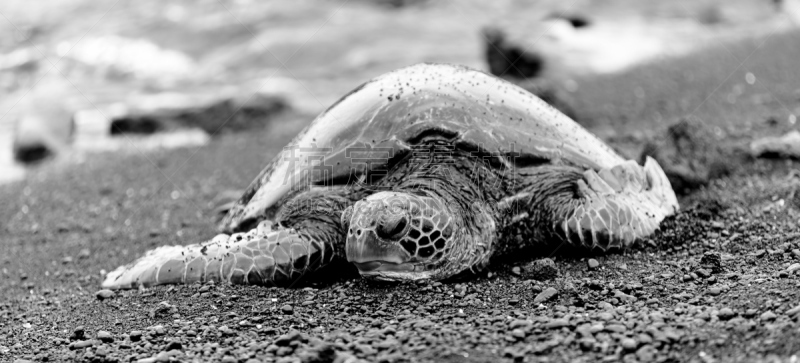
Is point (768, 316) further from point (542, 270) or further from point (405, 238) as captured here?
point (405, 238)

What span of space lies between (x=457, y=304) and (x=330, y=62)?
1395 cm

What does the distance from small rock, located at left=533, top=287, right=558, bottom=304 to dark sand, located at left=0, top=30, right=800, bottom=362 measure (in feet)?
0.11

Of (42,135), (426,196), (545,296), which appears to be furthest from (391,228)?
(42,135)

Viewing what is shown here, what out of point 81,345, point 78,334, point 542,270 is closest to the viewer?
point 81,345

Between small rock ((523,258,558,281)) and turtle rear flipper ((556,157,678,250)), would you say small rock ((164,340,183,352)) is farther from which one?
turtle rear flipper ((556,157,678,250))

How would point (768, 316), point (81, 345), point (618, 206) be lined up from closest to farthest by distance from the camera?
point (768, 316), point (81, 345), point (618, 206)

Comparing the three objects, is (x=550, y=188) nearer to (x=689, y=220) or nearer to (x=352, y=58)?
(x=689, y=220)

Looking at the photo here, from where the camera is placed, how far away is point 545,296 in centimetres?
406

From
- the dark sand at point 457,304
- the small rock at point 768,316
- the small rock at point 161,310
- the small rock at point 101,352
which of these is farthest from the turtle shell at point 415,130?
the small rock at point 768,316

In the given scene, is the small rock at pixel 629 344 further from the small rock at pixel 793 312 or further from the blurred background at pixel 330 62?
the blurred background at pixel 330 62

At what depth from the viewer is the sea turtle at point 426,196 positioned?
441 centimetres

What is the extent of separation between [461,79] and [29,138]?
798 cm

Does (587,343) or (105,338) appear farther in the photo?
(105,338)

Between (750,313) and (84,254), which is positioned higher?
(84,254)
